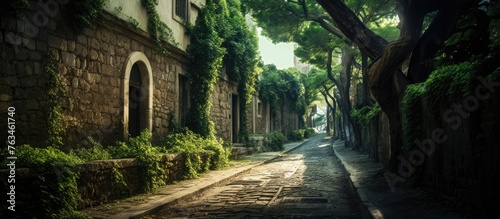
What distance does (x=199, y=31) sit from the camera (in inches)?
577

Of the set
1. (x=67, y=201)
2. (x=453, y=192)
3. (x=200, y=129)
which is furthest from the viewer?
(x=200, y=129)

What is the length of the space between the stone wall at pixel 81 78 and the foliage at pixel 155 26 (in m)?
0.23

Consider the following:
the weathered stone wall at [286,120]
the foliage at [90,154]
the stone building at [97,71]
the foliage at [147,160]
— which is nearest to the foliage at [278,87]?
the weathered stone wall at [286,120]

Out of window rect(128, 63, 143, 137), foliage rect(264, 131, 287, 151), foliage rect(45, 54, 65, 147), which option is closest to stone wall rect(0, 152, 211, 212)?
foliage rect(45, 54, 65, 147)

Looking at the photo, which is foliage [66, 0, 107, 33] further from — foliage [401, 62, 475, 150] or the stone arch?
foliage [401, 62, 475, 150]

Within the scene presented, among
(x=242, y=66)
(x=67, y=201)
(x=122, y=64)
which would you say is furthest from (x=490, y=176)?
(x=242, y=66)

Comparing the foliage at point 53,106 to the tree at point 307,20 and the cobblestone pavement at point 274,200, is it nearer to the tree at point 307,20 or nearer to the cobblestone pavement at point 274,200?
the cobblestone pavement at point 274,200

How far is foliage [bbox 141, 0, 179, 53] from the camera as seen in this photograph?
37.1 feet

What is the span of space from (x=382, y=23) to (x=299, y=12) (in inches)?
269

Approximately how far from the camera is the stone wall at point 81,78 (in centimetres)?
682

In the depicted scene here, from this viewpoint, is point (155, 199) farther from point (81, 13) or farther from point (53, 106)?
point (81, 13)

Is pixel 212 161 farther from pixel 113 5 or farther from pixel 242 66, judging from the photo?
pixel 242 66

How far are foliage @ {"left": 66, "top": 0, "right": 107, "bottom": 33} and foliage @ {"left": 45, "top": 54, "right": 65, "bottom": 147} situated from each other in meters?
0.99

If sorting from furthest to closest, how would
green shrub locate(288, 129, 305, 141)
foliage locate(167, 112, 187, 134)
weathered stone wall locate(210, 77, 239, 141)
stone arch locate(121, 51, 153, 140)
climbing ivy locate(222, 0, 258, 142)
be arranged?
green shrub locate(288, 129, 305, 141) < climbing ivy locate(222, 0, 258, 142) < weathered stone wall locate(210, 77, 239, 141) < foliage locate(167, 112, 187, 134) < stone arch locate(121, 51, 153, 140)
